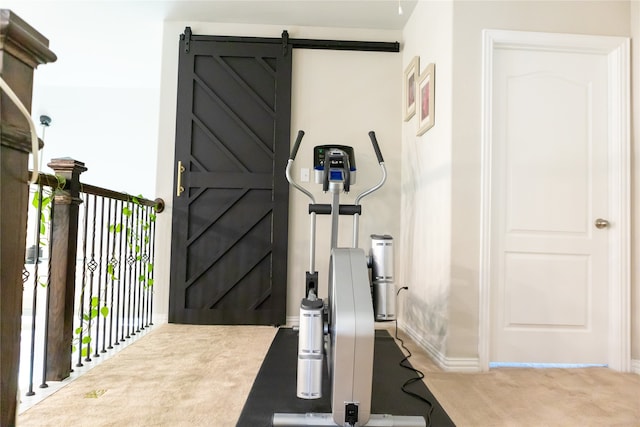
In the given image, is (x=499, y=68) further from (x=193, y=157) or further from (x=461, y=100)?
(x=193, y=157)

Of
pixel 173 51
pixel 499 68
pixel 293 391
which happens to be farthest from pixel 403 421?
pixel 173 51

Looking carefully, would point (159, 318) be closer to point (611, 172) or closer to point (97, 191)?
point (97, 191)

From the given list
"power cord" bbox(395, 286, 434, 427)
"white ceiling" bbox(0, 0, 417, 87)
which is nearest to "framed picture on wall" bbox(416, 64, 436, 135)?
"white ceiling" bbox(0, 0, 417, 87)

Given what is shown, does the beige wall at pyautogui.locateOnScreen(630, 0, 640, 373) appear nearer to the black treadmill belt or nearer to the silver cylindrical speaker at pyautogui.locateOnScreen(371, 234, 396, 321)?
the black treadmill belt

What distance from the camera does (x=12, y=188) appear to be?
0.66 meters

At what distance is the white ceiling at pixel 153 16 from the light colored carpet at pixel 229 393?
2.60m

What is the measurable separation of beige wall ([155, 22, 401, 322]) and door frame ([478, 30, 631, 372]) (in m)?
1.18

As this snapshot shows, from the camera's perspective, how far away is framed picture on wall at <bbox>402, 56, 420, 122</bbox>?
126 inches

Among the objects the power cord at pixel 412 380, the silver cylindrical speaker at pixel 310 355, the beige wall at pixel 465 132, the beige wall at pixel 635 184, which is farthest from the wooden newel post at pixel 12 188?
the beige wall at pixel 635 184

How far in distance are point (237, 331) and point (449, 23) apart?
2.59 m

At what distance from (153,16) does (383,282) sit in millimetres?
3081

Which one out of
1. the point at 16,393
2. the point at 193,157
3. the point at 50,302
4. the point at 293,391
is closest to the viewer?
the point at 16,393

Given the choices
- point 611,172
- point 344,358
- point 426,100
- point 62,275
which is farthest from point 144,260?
point 611,172

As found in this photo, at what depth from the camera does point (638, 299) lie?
2.47m
